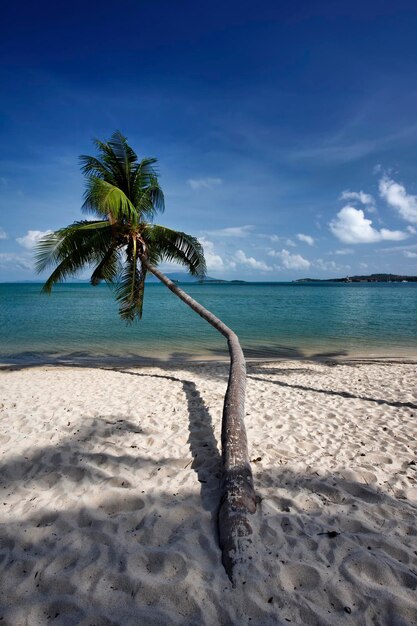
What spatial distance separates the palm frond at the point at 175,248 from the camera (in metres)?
11.6

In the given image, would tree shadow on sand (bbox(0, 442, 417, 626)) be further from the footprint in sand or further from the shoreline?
the shoreline

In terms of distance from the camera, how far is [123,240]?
37.1ft

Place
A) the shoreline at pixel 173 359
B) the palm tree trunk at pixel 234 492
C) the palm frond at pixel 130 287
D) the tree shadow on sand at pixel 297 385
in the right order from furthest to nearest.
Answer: the shoreline at pixel 173 359, the palm frond at pixel 130 287, the tree shadow on sand at pixel 297 385, the palm tree trunk at pixel 234 492

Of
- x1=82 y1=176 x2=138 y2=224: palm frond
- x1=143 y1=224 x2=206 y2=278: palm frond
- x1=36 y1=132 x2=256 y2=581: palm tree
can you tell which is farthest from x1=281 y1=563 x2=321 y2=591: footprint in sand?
x1=143 y1=224 x2=206 y2=278: palm frond

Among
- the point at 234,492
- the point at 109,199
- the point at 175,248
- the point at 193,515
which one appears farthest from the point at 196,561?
the point at 175,248

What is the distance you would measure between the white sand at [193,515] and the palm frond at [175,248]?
653 cm

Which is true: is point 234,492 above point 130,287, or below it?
below

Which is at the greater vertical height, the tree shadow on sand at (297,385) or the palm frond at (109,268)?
the palm frond at (109,268)

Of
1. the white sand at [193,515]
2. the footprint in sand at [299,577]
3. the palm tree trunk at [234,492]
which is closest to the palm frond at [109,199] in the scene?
the white sand at [193,515]

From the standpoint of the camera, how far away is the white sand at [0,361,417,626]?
246cm

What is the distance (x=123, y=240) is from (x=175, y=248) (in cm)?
194

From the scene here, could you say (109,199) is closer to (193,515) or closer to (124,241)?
(124,241)

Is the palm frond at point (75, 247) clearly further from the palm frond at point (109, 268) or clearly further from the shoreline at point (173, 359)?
the shoreline at point (173, 359)

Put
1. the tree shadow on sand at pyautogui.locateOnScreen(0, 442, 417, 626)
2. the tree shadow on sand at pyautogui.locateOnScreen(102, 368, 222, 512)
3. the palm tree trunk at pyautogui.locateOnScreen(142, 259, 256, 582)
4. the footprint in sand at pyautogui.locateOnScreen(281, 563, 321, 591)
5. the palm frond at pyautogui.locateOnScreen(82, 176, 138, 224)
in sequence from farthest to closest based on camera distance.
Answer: the palm frond at pyautogui.locateOnScreen(82, 176, 138, 224)
the tree shadow on sand at pyautogui.locateOnScreen(102, 368, 222, 512)
the palm tree trunk at pyautogui.locateOnScreen(142, 259, 256, 582)
the footprint in sand at pyautogui.locateOnScreen(281, 563, 321, 591)
the tree shadow on sand at pyautogui.locateOnScreen(0, 442, 417, 626)
